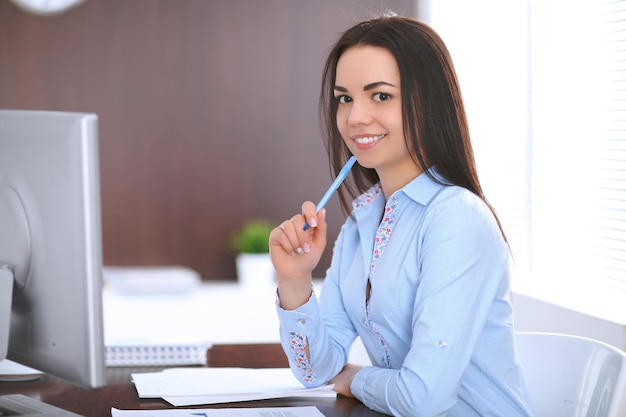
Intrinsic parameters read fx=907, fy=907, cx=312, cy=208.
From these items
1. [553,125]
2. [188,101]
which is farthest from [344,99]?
[188,101]

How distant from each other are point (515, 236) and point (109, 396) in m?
1.92

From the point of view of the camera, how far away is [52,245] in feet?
4.28

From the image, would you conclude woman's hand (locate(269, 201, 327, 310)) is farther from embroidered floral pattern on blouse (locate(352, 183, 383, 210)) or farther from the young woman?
embroidered floral pattern on blouse (locate(352, 183, 383, 210))

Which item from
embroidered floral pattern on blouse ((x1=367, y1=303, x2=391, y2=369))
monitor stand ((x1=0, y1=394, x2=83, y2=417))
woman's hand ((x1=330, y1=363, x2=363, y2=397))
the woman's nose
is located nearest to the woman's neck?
the woman's nose

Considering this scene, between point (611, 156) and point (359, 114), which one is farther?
point (611, 156)

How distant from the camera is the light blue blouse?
1.52 m

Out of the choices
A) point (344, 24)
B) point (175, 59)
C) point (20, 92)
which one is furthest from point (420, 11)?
point (20, 92)

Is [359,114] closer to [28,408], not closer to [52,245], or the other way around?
[52,245]

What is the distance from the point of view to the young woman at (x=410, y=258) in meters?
1.53

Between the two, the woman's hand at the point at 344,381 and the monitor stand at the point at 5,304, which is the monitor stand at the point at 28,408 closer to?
the monitor stand at the point at 5,304

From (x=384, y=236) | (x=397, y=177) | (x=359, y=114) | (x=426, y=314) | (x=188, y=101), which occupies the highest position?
(x=188, y=101)

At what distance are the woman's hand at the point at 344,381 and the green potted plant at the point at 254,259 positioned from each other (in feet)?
6.85

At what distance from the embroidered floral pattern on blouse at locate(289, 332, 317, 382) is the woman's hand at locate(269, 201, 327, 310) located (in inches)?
2.7

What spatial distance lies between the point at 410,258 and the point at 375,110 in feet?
0.93
